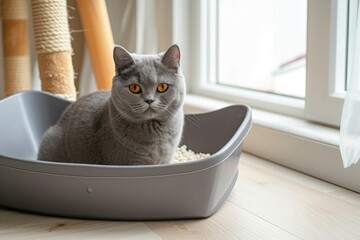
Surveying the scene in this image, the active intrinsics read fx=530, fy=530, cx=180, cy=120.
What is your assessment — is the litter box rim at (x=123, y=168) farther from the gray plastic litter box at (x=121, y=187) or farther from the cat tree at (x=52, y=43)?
the cat tree at (x=52, y=43)

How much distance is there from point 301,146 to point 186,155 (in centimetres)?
34

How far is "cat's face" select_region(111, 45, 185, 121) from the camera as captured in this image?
3.96 ft

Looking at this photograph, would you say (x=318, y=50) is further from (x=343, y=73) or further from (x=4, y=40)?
(x=4, y=40)

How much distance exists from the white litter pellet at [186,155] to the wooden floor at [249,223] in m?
0.23

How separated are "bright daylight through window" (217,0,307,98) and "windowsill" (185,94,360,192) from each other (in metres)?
0.22

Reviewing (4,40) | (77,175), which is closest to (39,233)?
(77,175)

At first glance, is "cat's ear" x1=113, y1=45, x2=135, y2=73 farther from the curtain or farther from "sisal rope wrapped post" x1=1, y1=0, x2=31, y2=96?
"sisal rope wrapped post" x1=1, y1=0, x2=31, y2=96

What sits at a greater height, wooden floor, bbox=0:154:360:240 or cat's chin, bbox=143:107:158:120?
cat's chin, bbox=143:107:158:120

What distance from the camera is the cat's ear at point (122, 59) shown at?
48.1 inches

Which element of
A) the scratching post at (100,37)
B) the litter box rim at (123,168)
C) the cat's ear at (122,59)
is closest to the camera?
the litter box rim at (123,168)

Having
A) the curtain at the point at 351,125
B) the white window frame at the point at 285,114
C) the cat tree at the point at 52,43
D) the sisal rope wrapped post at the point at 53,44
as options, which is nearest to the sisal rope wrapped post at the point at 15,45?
the cat tree at the point at 52,43

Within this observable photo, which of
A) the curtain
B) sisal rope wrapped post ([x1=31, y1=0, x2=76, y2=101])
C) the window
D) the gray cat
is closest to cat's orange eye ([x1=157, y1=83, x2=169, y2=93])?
the gray cat

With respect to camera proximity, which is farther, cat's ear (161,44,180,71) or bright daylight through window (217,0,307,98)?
bright daylight through window (217,0,307,98)

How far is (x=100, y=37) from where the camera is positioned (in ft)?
6.31
